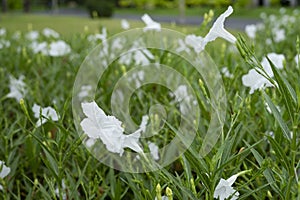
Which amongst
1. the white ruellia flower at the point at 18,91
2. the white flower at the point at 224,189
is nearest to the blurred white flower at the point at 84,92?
the white ruellia flower at the point at 18,91

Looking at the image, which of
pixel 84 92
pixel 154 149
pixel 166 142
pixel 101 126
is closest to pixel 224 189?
pixel 101 126

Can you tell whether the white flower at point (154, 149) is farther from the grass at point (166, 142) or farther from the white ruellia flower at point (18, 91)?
the white ruellia flower at point (18, 91)

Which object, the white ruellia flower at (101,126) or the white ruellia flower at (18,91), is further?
the white ruellia flower at (18,91)

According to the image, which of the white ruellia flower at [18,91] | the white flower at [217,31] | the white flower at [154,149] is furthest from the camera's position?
the white ruellia flower at [18,91]

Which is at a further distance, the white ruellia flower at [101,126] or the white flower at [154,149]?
the white flower at [154,149]

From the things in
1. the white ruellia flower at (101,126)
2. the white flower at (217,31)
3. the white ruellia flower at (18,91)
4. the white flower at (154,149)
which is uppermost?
the white flower at (217,31)

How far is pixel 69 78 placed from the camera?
7.23 ft

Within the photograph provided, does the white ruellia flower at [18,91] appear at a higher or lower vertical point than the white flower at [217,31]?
lower

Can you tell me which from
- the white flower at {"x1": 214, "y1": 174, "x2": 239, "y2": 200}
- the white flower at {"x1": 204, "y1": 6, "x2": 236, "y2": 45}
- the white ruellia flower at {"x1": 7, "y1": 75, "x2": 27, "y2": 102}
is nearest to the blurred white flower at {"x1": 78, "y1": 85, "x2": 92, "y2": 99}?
the white ruellia flower at {"x1": 7, "y1": 75, "x2": 27, "y2": 102}

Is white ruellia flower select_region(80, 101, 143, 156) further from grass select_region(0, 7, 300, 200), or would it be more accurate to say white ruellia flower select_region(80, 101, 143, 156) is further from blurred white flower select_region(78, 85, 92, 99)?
blurred white flower select_region(78, 85, 92, 99)

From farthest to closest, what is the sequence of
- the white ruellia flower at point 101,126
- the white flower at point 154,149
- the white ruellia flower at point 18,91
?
the white ruellia flower at point 18,91 < the white flower at point 154,149 < the white ruellia flower at point 101,126

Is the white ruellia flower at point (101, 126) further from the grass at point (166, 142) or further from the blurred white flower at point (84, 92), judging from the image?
the blurred white flower at point (84, 92)

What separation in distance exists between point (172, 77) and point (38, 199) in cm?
86

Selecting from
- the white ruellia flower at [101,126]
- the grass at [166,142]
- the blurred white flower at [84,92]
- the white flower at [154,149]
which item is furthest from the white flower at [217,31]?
the blurred white flower at [84,92]
